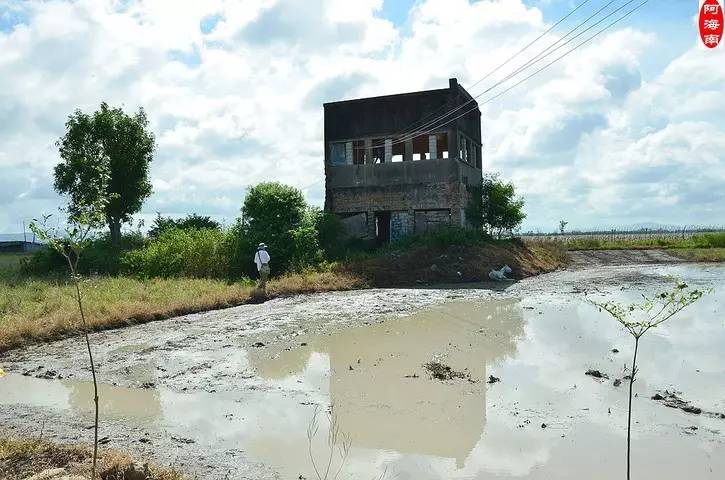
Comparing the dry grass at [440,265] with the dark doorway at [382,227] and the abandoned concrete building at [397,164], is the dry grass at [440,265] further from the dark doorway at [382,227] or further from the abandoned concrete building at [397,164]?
the dark doorway at [382,227]

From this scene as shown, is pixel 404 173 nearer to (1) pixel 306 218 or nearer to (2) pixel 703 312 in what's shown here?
(1) pixel 306 218

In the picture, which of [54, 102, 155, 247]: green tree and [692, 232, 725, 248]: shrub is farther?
[692, 232, 725, 248]: shrub

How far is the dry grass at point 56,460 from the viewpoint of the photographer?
4633mm

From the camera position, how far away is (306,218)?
2284cm

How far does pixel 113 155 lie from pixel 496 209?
17783 mm

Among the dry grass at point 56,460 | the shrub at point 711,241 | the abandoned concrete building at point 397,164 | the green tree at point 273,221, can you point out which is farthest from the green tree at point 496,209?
the dry grass at point 56,460

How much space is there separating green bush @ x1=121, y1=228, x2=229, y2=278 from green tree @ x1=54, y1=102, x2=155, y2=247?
5.75m

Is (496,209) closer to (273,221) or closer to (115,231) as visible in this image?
(273,221)

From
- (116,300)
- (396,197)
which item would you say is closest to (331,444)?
(116,300)

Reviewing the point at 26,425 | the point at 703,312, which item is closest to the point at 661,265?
the point at 703,312

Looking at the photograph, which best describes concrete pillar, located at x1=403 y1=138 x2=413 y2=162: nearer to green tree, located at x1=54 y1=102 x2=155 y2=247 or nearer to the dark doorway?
the dark doorway

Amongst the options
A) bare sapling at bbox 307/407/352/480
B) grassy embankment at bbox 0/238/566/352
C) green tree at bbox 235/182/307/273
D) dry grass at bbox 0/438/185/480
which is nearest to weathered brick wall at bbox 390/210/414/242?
grassy embankment at bbox 0/238/566/352

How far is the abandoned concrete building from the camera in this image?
24.3m

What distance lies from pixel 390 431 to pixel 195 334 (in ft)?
21.2
